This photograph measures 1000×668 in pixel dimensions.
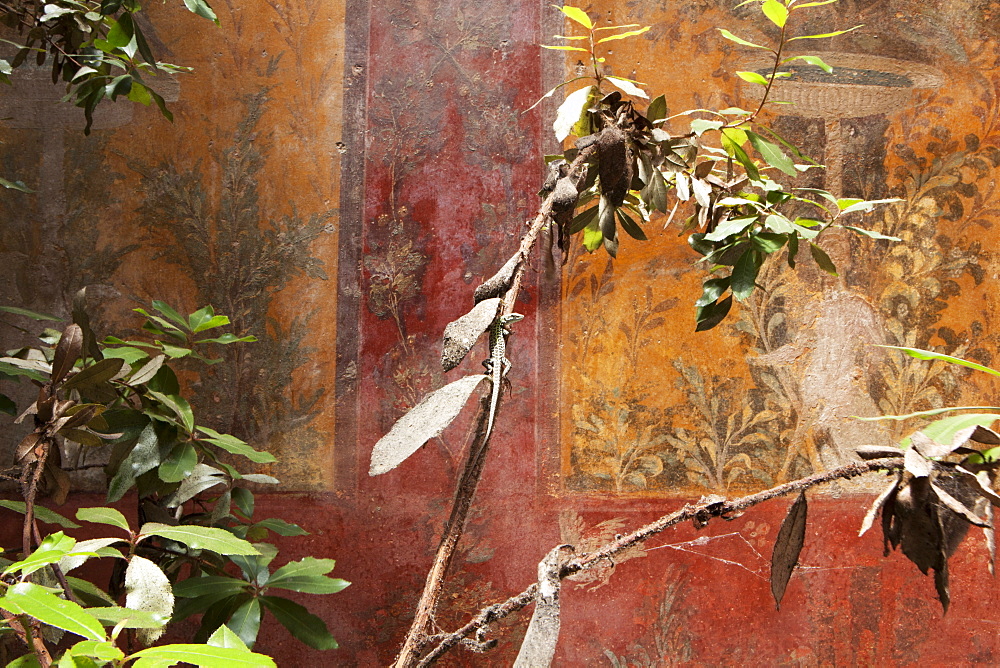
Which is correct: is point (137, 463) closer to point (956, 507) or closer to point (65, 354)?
point (65, 354)

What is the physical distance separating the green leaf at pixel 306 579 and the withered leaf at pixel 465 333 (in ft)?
2.67

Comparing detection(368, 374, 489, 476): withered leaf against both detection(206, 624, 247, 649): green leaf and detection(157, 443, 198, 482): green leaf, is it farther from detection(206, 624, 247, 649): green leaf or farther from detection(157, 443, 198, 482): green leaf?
detection(157, 443, 198, 482): green leaf

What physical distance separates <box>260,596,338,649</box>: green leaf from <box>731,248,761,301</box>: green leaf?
0.97 meters

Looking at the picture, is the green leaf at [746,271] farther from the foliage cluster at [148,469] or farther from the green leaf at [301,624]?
the green leaf at [301,624]

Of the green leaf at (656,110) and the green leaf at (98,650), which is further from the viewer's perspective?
the green leaf at (656,110)

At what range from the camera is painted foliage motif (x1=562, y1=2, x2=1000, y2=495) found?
2.02 meters

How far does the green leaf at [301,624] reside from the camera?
1431 millimetres

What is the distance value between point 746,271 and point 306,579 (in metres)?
0.94

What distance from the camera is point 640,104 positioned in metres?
2.05

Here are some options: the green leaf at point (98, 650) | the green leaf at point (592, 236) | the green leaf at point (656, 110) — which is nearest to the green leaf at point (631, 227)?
the green leaf at point (592, 236)

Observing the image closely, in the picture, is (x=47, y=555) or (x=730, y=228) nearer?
(x=47, y=555)

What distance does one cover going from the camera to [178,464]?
53.6 inches

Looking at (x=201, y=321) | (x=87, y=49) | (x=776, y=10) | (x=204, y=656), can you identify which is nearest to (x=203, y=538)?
(x=204, y=656)

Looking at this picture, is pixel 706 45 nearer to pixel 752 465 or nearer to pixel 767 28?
pixel 767 28
